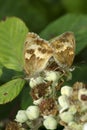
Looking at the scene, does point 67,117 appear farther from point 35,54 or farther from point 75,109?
point 35,54

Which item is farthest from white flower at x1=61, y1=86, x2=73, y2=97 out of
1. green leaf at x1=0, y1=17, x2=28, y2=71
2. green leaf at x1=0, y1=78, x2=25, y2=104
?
green leaf at x1=0, y1=17, x2=28, y2=71

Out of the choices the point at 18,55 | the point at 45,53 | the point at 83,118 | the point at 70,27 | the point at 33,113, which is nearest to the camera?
the point at 83,118

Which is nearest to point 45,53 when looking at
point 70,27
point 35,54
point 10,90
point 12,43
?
point 35,54

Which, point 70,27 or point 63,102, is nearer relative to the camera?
point 63,102

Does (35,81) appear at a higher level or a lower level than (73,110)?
higher

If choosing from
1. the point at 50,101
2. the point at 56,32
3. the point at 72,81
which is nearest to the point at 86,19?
the point at 56,32

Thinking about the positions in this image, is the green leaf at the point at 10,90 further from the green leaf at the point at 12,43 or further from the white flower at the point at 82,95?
the white flower at the point at 82,95

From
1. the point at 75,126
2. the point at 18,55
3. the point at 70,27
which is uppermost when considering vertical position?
the point at 70,27

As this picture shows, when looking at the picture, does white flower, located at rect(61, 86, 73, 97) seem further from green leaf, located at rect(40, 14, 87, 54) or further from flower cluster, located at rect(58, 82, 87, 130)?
green leaf, located at rect(40, 14, 87, 54)
